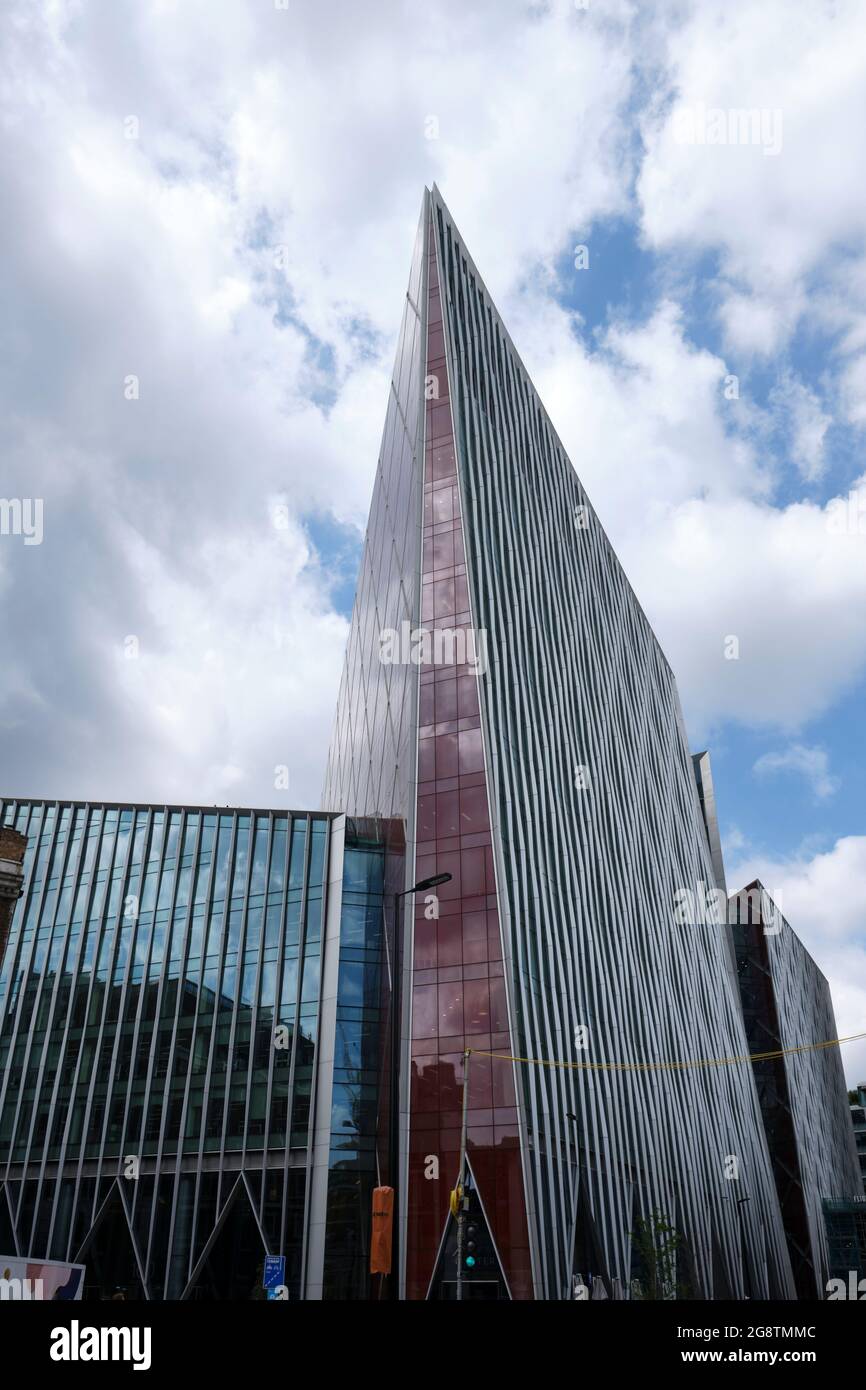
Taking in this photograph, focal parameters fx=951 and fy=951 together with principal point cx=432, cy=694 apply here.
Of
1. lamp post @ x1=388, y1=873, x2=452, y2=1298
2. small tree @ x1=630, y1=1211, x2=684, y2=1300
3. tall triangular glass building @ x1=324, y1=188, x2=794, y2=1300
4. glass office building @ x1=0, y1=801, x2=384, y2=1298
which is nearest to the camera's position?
lamp post @ x1=388, y1=873, x2=452, y2=1298

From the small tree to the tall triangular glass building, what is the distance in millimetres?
378

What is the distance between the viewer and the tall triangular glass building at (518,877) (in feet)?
128

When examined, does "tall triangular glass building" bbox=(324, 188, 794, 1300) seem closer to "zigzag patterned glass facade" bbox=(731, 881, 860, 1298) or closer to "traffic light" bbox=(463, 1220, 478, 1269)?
"traffic light" bbox=(463, 1220, 478, 1269)

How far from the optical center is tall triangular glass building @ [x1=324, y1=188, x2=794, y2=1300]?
3903 centimetres

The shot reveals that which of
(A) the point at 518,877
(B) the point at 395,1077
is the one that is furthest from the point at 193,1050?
(A) the point at 518,877

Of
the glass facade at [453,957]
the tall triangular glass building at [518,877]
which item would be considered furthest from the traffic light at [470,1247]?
the glass facade at [453,957]

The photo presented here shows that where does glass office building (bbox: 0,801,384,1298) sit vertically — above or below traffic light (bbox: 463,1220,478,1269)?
above

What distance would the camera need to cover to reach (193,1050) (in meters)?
47.3

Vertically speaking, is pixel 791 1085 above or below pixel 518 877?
above

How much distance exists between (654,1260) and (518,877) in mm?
17806

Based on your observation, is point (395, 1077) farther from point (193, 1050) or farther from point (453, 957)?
point (193, 1050)

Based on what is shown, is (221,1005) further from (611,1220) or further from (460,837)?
(611,1220)

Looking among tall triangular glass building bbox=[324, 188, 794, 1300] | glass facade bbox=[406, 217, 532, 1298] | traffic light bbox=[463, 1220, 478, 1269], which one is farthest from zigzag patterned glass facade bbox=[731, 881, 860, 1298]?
traffic light bbox=[463, 1220, 478, 1269]
